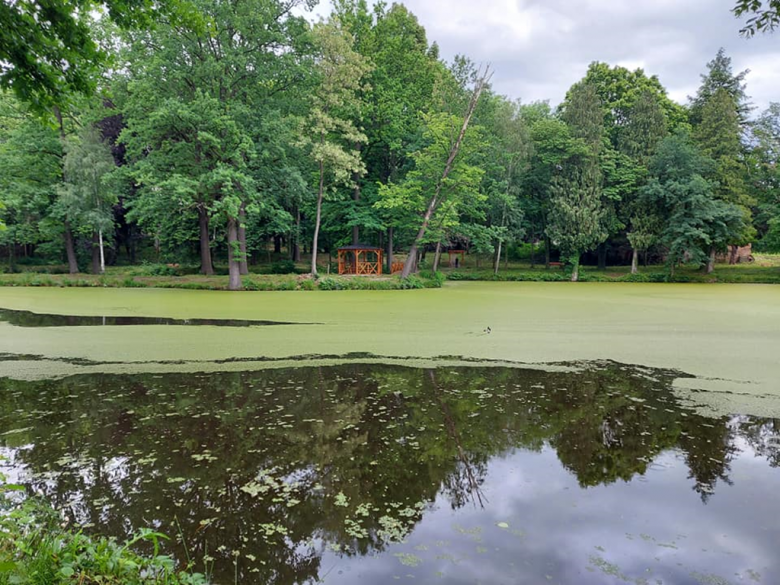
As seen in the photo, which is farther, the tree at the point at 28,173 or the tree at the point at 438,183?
the tree at the point at 438,183

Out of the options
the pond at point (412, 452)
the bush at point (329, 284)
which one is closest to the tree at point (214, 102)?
the bush at point (329, 284)

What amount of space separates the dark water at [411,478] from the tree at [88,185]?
16166 millimetres

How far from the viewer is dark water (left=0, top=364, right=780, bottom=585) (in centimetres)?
194

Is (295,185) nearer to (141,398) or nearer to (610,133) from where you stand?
(141,398)

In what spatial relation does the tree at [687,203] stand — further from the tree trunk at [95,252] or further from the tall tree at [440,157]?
the tree trunk at [95,252]

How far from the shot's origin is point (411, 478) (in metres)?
2.61

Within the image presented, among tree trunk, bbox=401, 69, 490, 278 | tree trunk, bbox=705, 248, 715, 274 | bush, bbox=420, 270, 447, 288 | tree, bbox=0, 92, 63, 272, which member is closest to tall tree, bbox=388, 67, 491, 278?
tree trunk, bbox=401, 69, 490, 278

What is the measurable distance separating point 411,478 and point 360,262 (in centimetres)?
1761

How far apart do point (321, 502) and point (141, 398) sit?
7.84 feet

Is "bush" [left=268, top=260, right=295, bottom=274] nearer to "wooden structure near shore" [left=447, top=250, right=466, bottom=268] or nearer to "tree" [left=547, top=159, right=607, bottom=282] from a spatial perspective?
"wooden structure near shore" [left=447, top=250, right=466, bottom=268]

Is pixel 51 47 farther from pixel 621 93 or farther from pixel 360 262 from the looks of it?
pixel 621 93

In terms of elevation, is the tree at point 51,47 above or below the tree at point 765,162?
below

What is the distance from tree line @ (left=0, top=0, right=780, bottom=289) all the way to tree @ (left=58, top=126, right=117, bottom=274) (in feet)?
0.25

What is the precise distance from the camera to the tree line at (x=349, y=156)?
1398cm
